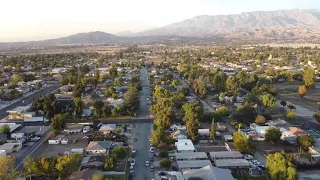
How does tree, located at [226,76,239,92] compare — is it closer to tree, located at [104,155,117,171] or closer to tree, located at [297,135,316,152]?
tree, located at [297,135,316,152]

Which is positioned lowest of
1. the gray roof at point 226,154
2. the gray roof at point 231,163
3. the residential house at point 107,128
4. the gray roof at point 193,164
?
the gray roof at point 231,163

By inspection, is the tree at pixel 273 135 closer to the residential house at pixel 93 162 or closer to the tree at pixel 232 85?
the residential house at pixel 93 162

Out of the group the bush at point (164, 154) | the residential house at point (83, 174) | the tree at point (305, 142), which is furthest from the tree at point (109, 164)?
the tree at point (305, 142)

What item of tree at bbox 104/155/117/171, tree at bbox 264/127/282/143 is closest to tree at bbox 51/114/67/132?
tree at bbox 104/155/117/171

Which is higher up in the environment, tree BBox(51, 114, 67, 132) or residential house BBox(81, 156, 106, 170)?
tree BBox(51, 114, 67, 132)

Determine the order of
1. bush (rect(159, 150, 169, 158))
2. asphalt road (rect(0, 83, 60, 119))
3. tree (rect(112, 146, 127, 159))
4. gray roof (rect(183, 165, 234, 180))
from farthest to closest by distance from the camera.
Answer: asphalt road (rect(0, 83, 60, 119)) → bush (rect(159, 150, 169, 158)) → tree (rect(112, 146, 127, 159)) → gray roof (rect(183, 165, 234, 180))

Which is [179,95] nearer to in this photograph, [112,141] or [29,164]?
[112,141]
